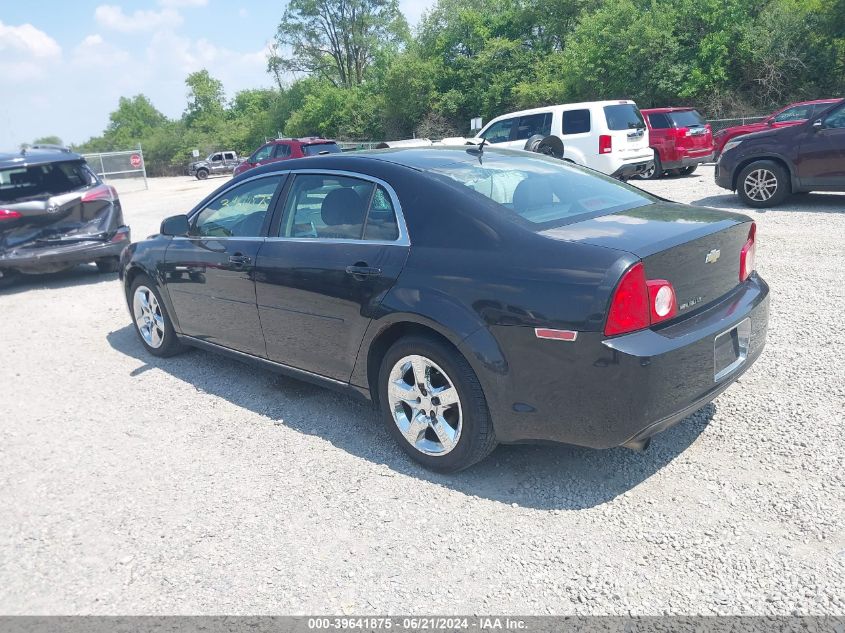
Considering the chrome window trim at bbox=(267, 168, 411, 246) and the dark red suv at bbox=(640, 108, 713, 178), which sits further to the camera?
the dark red suv at bbox=(640, 108, 713, 178)

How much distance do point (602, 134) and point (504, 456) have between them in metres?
11.5

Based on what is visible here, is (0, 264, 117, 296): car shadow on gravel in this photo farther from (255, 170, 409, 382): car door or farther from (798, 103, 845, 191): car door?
(798, 103, 845, 191): car door

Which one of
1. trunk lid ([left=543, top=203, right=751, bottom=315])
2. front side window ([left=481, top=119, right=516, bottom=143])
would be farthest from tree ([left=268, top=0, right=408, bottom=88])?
trunk lid ([left=543, top=203, right=751, bottom=315])

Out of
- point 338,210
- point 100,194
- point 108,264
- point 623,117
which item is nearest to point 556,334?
point 338,210

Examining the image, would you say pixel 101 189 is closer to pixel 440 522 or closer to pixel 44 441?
pixel 44 441

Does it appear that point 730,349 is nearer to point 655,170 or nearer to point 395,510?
point 395,510

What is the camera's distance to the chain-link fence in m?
32.8

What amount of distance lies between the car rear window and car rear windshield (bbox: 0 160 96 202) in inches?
393

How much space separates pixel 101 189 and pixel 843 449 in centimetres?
922

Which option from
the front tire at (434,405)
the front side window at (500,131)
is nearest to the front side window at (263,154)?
the front side window at (500,131)

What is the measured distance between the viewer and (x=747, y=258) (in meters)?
3.68

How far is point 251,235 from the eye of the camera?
4.60 metres

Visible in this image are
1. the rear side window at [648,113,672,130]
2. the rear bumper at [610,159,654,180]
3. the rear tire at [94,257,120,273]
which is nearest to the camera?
the rear tire at [94,257,120,273]

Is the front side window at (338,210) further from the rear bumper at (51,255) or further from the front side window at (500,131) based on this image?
the front side window at (500,131)
